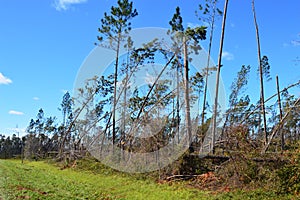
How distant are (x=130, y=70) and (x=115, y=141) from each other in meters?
4.09

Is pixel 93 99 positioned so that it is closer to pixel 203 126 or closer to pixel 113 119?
pixel 113 119

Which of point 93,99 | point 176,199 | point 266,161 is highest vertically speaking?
A: point 93,99

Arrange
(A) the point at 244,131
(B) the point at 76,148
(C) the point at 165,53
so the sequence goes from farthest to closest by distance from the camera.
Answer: (B) the point at 76,148, (C) the point at 165,53, (A) the point at 244,131

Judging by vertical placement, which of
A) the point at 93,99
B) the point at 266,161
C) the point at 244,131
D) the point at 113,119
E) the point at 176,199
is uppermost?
the point at 93,99

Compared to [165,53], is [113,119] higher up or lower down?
lower down

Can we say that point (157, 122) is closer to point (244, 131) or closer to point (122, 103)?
point (244, 131)

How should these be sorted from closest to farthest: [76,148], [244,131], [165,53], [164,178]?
[244,131]
[164,178]
[165,53]
[76,148]

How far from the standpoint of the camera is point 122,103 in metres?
16.9

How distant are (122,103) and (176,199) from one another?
1031cm

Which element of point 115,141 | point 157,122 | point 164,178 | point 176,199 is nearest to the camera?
point 176,199

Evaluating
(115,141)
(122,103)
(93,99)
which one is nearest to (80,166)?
(115,141)

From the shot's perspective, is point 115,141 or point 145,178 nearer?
point 145,178

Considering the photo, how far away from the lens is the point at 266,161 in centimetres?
797

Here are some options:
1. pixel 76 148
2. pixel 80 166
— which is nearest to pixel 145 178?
pixel 80 166
